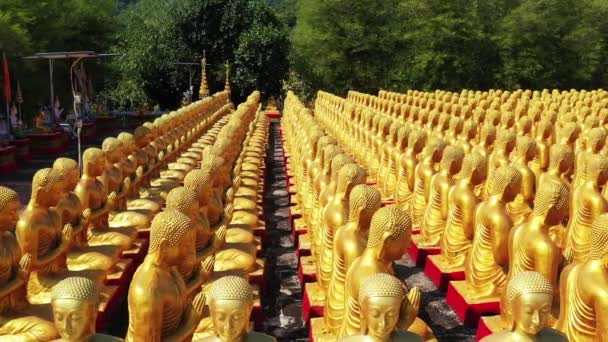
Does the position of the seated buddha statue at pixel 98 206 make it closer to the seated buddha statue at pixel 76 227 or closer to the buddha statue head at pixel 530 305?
the seated buddha statue at pixel 76 227

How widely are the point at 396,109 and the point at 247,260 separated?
9.32 metres

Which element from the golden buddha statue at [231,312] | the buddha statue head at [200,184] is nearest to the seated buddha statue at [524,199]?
the buddha statue head at [200,184]

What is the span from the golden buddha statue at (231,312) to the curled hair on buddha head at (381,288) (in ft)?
1.41

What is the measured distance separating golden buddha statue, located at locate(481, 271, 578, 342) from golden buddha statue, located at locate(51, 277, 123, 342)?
1.62 m

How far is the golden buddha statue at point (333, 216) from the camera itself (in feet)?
14.9

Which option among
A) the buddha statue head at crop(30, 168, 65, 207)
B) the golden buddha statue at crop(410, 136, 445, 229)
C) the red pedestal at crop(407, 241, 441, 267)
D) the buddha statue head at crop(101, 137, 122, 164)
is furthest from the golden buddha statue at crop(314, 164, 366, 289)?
the buddha statue head at crop(101, 137, 122, 164)

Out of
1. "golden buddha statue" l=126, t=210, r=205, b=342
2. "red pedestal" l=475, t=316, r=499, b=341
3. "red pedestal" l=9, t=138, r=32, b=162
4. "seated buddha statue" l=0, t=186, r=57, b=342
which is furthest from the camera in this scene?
"red pedestal" l=9, t=138, r=32, b=162

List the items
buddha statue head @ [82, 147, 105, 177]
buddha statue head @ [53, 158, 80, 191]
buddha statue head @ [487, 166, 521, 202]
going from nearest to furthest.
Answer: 1. buddha statue head @ [487, 166, 521, 202]
2. buddha statue head @ [53, 158, 80, 191]
3. buddha statue head @ [82, 147, 105, 177]

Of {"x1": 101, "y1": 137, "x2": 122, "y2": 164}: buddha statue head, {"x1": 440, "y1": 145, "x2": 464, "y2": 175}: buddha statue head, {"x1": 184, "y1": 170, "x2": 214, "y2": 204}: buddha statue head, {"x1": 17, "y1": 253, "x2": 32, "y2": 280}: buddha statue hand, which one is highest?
{"x1": 440, "y1": 145, "x2": 464, "y2": 175}: buddha statue head

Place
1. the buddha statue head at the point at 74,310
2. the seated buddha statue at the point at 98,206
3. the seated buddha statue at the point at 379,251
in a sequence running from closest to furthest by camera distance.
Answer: the buddha statue head at the point at 74,310, the seated buddha statue at the point at 379,251, the seated buddha statue at the point at 98,206

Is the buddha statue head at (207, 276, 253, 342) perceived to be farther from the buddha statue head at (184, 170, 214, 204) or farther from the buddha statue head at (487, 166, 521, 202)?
the buddha statue head at (487, 166, 521, 202)

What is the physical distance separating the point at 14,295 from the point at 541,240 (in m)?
3.31

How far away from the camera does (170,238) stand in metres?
3.26

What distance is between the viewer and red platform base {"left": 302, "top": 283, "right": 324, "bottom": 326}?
440cm
